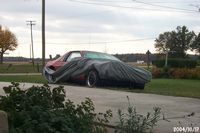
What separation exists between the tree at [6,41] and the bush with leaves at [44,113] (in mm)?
91008

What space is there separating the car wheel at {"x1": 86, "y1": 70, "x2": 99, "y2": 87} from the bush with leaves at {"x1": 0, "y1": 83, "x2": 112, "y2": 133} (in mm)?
13522

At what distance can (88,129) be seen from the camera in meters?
6.50

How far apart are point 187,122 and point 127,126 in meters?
3.03

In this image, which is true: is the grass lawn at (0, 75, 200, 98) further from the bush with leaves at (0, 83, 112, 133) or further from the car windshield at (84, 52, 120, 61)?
the bush with leaves at (0, 83, 112, 133)

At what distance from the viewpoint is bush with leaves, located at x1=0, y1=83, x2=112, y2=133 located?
6098mm

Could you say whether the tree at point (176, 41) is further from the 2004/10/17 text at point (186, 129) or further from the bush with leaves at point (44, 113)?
the bush with leaves at point (44, 113)

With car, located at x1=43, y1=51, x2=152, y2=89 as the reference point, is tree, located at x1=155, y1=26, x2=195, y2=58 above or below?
above

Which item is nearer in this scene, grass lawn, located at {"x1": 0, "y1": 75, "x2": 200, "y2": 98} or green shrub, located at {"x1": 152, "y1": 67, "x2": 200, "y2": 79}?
grass lawn, located at {"x1": 0, "y1": 75, "x2": 200, "y2": 98}

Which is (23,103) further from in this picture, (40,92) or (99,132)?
(99,132)

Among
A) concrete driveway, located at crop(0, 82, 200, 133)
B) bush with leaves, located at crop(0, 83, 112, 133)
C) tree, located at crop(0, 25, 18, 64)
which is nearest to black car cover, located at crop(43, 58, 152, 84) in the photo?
concrete driveway, located at crop(0, 82, 200, 133)

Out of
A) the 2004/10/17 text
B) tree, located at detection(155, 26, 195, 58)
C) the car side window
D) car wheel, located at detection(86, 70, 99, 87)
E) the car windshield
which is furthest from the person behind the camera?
tree, located at detection(155, 26, 195, 58)

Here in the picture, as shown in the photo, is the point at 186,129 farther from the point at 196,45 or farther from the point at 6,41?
the point at 196,45

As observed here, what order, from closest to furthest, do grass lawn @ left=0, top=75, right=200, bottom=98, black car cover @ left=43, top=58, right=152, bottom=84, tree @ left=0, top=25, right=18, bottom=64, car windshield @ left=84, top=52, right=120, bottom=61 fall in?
grass lawn @ left=0, top=75, right=200, bottom=98, black car cover @ left=43, top=58, right=152, bottom=84, car windshield @ left=84, top=52, right=120, bottom=61, tree @ left=0, top=25, right=18, bottom=64

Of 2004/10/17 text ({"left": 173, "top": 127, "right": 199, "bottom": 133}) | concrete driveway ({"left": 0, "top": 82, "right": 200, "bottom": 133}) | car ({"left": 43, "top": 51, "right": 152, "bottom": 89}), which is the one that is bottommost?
concrete driveway ({"left": 0, "top": 82, "right": 200, "bottom": 133})
